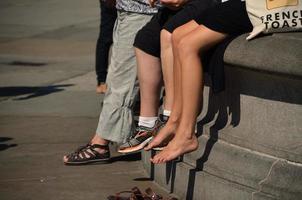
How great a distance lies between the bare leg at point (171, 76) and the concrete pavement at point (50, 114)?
0.52 m

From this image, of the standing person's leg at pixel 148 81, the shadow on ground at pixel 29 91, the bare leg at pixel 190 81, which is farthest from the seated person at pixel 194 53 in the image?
the shadow on ground at pixel 29 91

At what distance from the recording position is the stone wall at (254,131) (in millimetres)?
4184

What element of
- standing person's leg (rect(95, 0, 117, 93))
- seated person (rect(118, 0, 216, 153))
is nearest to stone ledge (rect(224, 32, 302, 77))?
seated person (rect(118, 0, 216, 153))

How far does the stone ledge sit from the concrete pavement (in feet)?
3.92

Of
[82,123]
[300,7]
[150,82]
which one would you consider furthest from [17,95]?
[300,7]

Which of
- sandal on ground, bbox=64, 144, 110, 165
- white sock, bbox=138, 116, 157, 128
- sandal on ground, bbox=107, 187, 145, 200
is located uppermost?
white sock, bbox=138, 116, 157, 128

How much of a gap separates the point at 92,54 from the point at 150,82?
622 cm

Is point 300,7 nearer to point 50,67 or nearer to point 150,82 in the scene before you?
point 150,82

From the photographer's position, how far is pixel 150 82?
5352 mm

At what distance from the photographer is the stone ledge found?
4055 mm

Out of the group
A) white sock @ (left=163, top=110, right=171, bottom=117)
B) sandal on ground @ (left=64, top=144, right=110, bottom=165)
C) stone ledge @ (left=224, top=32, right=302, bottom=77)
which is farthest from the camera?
sandal on ground @ (left=64, top=144, right=110, bottom=165)

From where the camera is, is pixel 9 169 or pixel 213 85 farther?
pixel 9 169

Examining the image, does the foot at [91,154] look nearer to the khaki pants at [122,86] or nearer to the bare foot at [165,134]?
the khaki pants at [122,86]

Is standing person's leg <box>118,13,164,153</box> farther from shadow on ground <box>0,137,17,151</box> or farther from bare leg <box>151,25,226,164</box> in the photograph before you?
shadow on ground <box>0,137,17,151</box>
